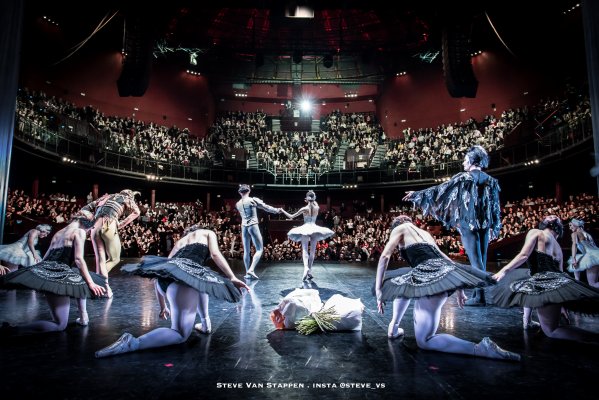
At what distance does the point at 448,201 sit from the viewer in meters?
4.66

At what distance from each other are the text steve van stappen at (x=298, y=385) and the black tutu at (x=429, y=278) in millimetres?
761

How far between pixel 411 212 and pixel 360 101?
12.9 meters

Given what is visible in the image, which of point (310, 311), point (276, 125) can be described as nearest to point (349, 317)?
point (310, 311)

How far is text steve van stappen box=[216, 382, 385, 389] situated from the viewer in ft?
6.97

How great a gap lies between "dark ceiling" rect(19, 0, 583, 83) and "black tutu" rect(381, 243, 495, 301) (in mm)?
7565

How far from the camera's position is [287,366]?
2.49m

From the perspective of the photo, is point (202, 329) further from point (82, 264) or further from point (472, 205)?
point (472, 205)

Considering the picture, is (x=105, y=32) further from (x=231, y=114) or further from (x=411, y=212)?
(x=411, y=212)

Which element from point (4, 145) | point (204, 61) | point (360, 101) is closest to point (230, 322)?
point (4, 145)

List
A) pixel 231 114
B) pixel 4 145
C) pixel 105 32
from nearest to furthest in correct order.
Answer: pixel 4 145, pixel 105 32, pixel 231 114

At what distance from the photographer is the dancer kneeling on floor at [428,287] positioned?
259 cm

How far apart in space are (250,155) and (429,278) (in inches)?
879

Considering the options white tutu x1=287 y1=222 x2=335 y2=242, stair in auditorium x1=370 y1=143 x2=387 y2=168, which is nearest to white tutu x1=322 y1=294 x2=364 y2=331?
white tutu x1=287 y1=222 x2=335 y2=242

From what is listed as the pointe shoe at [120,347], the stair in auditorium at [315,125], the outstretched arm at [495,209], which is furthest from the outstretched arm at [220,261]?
the stair in auditorium at [315,125]
